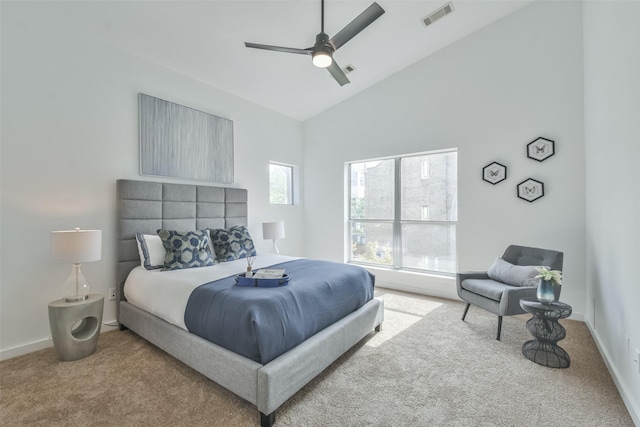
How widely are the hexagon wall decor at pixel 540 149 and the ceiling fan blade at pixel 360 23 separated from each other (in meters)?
2.53

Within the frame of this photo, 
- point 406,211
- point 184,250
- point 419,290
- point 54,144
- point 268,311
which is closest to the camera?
point 268,311

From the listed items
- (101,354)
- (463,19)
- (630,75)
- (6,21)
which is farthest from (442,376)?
(6,21)

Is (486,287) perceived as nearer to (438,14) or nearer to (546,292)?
(546,292)

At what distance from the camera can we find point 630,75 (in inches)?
70.6

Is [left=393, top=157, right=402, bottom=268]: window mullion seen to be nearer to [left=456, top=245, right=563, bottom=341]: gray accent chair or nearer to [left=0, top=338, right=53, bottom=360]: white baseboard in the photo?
[left=456, top=245, right=563, bottom=341]: gray accent chair

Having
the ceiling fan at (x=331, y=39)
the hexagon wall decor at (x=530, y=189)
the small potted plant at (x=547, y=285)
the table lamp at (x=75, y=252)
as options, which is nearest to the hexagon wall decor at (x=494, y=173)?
the hexagon wall decor at (x=530, y=189)

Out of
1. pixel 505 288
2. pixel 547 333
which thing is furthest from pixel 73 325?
pixel 547 333

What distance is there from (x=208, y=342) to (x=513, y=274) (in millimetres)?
2994

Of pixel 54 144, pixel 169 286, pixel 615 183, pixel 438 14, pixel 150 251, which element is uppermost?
pixel 438 14

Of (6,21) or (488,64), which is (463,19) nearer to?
(488,64)

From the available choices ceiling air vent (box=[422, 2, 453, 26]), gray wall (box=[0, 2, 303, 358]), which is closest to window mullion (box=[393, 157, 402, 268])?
ceiling air vent (box=[422, 2, 453, 26])

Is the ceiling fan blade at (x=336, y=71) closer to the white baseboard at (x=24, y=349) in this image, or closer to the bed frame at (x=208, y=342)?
the bed frame at (x=208, y=342)

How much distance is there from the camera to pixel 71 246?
7.59 ft

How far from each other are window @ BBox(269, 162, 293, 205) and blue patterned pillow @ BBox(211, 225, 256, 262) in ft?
4.68
